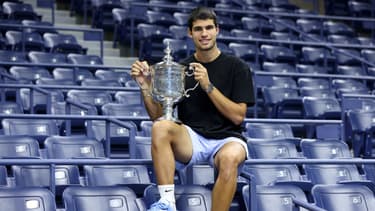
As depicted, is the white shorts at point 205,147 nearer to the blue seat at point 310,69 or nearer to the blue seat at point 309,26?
the blue seat at point 310,69

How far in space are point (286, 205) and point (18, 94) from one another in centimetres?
365

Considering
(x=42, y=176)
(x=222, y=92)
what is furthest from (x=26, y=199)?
(x=222, y=92)

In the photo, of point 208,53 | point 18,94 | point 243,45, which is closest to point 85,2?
point 243,45

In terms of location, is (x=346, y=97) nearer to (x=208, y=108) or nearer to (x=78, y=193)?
(x=208, y=108)

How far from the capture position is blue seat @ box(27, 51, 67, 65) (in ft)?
33.3

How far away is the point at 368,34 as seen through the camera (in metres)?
15.4

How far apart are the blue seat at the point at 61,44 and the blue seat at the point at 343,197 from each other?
6111 millimetres

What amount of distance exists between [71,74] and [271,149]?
135 inches

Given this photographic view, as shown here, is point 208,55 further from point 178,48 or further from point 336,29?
point 336,29

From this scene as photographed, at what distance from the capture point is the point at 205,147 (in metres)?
5.02

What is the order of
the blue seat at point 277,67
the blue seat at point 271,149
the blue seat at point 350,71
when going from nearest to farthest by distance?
1. the blue seat at point 271,149
2. the blue seat at point 277,67
3. the blue seat at point 350,71

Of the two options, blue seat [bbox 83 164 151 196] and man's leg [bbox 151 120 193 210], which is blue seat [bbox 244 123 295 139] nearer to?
blue seat [bbox 83 164 151 196]

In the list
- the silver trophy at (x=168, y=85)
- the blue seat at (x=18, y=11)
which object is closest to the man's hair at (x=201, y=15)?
the silver trophy at (x=168, y=85)

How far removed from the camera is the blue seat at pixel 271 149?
6809 millimetres
